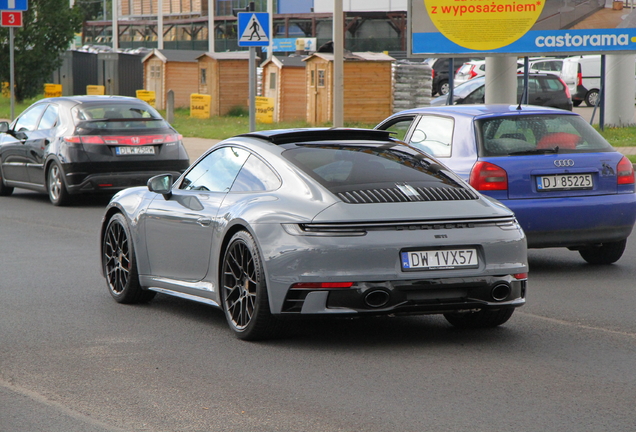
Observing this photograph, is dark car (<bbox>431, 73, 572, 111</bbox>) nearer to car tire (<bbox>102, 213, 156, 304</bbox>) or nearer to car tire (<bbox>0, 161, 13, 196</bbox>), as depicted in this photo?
car tire (<bbox>0, 161, 13, 196</bbox>)

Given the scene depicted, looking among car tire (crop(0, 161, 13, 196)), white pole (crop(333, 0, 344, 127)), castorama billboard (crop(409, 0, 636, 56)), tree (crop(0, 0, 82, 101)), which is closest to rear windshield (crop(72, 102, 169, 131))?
car tire (crop(0, 161, 13, 196))

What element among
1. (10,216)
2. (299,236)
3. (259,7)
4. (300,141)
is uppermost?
(259,7)

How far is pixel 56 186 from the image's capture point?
1538 centimetres

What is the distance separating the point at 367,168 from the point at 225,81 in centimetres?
3490

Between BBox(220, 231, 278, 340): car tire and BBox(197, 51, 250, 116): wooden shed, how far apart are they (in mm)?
34639

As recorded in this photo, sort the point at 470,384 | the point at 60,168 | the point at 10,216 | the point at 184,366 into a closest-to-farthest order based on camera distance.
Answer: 1. the point at 470,384
2. the point at 184,366
3. the point at 10,216
4. the point at 60,168

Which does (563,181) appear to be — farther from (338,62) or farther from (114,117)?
(338,62)

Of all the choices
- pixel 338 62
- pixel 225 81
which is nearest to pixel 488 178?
pixel 338 62

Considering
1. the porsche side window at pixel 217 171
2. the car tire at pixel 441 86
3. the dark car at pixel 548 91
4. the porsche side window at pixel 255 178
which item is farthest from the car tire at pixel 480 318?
the car tire at pixel 441 86

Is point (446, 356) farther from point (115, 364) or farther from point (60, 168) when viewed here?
point (60, 168)

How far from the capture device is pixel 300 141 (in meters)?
6.99

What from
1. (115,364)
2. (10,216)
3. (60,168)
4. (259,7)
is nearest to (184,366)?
(115,364)

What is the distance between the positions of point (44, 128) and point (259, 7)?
6374cm

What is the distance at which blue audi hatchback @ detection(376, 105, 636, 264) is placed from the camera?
29.7ft
